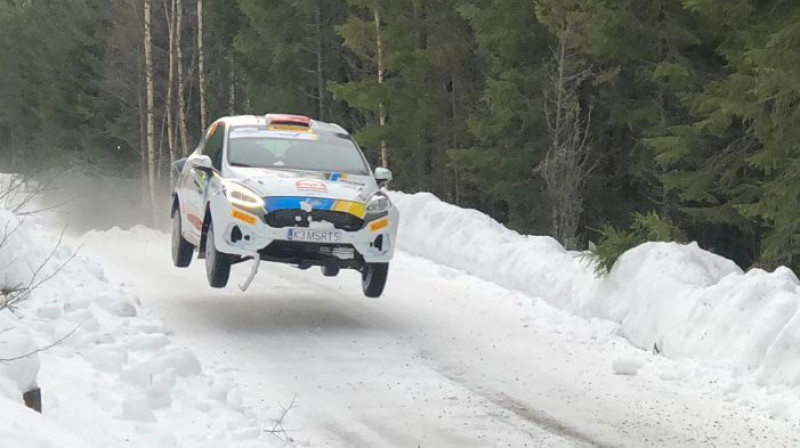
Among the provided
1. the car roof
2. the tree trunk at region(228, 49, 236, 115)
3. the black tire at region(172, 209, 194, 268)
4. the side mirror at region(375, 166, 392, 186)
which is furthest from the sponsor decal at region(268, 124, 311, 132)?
the tree trunk at region(228, 49, 236, 115)

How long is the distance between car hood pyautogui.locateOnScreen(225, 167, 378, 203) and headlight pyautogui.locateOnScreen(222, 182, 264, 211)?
6cm

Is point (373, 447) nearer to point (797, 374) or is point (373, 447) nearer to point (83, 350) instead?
point (83, 350)

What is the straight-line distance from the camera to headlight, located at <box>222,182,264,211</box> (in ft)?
32.9

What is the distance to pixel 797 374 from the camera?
771cm

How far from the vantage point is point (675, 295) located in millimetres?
9758

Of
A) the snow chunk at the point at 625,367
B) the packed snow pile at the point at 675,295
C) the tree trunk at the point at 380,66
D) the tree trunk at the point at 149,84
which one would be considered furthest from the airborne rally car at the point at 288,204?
the tree trunk at the point at 149,84

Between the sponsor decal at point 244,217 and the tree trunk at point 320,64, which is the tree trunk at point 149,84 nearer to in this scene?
the tree trunk at point 320,64

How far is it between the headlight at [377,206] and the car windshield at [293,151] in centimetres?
96

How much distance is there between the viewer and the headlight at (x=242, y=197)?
32.9 feet

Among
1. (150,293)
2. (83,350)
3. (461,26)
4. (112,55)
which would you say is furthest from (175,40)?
(83,350)

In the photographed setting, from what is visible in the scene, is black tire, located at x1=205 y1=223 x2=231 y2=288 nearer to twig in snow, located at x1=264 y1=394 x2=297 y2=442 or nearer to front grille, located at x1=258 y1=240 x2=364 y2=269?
front grille, located at x1=258 y1=240 x2=364 y2=269

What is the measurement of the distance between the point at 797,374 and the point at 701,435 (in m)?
1.45

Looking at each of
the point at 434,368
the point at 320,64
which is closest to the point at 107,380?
the point at 434,368

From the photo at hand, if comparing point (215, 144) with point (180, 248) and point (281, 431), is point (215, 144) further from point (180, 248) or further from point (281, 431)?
point (281, 431)
